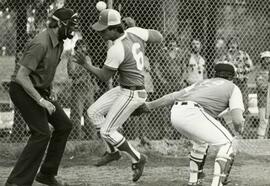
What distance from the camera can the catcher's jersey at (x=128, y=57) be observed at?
27.4 feet

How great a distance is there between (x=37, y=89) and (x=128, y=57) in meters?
1.39

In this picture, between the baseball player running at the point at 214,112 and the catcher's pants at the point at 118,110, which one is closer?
the baseball player running at the point at 214,112

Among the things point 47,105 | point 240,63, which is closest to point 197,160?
point 47,105

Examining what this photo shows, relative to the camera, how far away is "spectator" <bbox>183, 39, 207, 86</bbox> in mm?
12234

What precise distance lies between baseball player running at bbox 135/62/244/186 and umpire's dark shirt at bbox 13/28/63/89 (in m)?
1.50

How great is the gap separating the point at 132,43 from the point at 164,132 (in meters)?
3.88

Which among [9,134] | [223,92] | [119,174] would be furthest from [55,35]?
[9,134]

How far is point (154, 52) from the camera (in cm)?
1195

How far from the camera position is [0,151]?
1076 cm

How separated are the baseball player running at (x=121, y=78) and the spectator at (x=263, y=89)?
14.8 feet

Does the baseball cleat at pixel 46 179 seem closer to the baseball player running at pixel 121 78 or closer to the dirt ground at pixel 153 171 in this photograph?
the dirt ground at pixel 153 171

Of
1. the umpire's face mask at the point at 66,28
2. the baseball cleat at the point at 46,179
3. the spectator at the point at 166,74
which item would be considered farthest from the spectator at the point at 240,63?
the baseball cleat at the point at 46,179

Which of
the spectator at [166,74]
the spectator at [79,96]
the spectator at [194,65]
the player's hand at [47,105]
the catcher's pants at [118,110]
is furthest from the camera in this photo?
the spectator at [194,65]

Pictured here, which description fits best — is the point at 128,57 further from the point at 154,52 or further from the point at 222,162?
the point at 154,52
